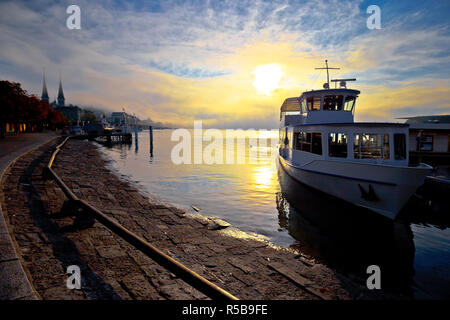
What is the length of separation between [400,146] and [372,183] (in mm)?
3259

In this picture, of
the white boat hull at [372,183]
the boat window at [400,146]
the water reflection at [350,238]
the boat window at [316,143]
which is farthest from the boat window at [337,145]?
the water reflection at [350,238]

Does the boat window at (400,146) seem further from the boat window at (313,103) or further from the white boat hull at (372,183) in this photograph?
the boat window at (313,103)

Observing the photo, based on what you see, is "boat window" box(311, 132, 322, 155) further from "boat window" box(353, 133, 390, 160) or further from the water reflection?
the water reflection

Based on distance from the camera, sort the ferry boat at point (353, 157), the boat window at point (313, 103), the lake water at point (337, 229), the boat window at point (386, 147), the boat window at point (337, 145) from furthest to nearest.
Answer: the boat window at point (313, 103) < the boat window at point (337, 145) < the boat window at point (386, 147) < the ferry boat at point (353, 157) < the lake water at point (337, 229)

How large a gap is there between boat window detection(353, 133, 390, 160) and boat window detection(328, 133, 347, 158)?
57 centimetres

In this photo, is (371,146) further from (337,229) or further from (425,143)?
(425,143)

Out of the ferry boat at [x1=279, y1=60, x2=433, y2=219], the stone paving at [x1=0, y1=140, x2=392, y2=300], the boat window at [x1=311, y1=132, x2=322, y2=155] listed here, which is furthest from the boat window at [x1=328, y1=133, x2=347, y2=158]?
the stone paving at [x1=0, y1=140, x2=392, y2=300]

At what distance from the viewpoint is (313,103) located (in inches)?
687

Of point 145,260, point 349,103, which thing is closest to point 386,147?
point 349,103

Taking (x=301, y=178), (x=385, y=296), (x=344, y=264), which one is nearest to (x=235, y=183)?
(x=301, y=178)

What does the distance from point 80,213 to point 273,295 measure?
5498 mm

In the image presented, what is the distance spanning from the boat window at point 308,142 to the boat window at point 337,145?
740mm

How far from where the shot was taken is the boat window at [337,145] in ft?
44.0

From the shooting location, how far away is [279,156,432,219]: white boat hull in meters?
10.2
